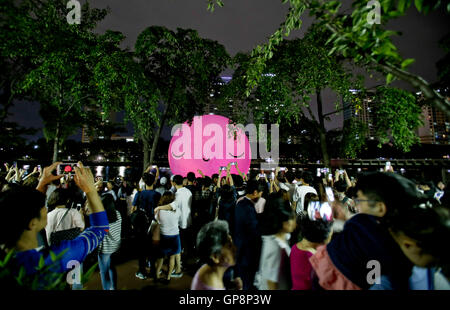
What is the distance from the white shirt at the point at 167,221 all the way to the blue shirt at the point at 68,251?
2.48 m

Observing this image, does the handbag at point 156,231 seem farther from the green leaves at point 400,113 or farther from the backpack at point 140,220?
the green leaves at point 400,113

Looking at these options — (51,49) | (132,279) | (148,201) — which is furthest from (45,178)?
(51,49)

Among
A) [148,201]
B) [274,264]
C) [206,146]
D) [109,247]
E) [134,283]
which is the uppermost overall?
[206,146]

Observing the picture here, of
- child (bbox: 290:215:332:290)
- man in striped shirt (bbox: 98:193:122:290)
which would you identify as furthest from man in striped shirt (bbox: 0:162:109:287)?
man in striped shirt (bbox: 98:193:122:290)

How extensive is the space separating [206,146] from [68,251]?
724 cm

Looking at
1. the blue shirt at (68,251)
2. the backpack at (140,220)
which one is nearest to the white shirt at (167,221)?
the backpack at (140,220)

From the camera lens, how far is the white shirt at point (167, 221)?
4258mm

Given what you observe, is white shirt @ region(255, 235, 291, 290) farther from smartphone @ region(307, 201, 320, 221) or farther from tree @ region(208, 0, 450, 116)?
tree @ region(208, 0, 450, 116)

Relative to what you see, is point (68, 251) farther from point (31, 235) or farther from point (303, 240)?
point (303, 240)

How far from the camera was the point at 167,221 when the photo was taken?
14.0 ft

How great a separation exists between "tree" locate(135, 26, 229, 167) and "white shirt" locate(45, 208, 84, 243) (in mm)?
5447

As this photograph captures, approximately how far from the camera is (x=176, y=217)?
14.4 feet
